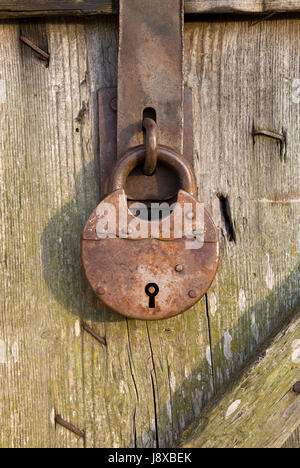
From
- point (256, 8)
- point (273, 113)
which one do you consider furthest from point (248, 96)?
point (256, 8)

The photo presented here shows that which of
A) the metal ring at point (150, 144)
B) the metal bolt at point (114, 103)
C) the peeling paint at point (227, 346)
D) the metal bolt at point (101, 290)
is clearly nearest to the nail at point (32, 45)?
the metal bolt at point (114, 103)

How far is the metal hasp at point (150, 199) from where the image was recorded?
0.96m

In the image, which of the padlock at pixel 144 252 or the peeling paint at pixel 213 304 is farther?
the peeling paint at pixel 213 304

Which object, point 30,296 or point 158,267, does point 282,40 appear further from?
point 30,296

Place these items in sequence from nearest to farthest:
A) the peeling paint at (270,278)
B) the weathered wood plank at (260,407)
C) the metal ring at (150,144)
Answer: the metal ring at (150,144) < the weathered wood plank at (260,407) < the peeling paint at (270,278)

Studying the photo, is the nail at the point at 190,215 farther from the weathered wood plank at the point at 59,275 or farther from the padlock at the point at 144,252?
the weathered wood plank at the point at 59,275

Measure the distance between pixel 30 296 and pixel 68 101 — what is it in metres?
0.49

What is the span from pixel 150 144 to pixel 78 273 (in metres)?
0.37

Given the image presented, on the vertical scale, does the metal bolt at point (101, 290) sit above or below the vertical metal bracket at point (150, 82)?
below

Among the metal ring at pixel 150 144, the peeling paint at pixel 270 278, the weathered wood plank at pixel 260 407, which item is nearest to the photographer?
the metal ring at pixel 150 144

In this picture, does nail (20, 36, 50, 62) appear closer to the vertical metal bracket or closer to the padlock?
the vertical metal bracket

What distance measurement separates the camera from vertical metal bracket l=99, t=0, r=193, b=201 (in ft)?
3.25

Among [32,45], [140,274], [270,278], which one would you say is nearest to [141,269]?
[140,274]

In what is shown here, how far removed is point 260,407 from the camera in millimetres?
1034
